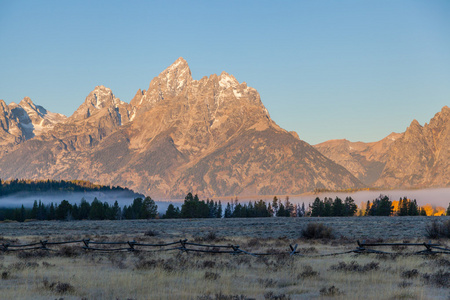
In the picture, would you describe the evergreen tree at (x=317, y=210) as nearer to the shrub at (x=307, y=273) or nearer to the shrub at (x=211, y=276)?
the shrub at (x=307, y=273)

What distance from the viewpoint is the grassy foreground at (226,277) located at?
18.1 meters

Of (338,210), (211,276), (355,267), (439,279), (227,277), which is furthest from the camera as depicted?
(338,210)

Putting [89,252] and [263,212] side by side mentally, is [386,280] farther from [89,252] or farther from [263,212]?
[263,212]

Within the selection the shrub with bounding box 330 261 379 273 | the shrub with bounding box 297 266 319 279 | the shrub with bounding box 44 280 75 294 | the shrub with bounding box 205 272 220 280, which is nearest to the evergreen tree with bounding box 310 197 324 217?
the shrub with bounding box 330 261 379 273

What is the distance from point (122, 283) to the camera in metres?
20.0

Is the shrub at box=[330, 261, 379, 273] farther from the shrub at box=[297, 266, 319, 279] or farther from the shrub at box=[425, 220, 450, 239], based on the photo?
the shrub at box=[425, 220, 450, 239]

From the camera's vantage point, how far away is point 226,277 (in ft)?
71.2

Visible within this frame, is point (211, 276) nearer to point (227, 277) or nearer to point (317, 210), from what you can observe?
point (227, 277)

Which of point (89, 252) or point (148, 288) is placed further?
point (89, 252)

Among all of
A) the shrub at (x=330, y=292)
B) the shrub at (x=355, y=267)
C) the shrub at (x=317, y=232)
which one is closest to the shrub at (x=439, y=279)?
the shrub at (x=355, y=267)

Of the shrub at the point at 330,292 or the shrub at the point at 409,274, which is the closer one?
the shrub at the point at 330,292

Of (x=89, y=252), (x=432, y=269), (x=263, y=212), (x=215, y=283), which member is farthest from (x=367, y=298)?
(x=263, y=212)

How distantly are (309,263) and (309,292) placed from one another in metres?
7.46

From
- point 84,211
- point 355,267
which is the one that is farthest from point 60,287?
point 84,211
